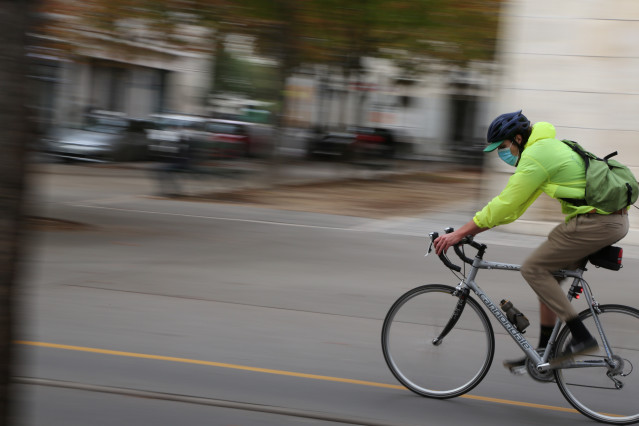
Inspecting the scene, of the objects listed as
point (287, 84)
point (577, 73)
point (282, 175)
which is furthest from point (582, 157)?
point (282, 175)

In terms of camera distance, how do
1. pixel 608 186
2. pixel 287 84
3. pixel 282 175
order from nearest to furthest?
pixel 608 186, pixel 287 84, pixel 282 175

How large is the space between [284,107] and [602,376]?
15.8m

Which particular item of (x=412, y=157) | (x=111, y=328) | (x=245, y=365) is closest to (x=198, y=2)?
(x=111, y=328)

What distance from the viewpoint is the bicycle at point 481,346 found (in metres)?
4.64

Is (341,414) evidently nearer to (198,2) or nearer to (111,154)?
(198,2)

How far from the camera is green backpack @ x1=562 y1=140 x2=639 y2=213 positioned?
4.44 metres

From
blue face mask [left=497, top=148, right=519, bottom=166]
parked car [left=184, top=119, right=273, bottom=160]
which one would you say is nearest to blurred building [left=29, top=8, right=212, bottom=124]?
parked car [left=184, top=119, right=273, bottom=160]

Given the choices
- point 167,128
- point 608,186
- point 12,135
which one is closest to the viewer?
point 12,135

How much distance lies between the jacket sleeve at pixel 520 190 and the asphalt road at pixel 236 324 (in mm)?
932

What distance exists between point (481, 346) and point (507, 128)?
128 cm

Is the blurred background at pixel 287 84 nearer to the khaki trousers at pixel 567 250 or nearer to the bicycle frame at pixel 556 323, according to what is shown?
the bicycle frame at pixel 556 323

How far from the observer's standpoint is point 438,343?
503 cm

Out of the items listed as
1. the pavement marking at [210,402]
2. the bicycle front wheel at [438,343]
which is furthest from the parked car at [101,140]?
the bicycle front wheel at [438,343]

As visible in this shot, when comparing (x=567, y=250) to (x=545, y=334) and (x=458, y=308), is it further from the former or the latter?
(x=458, y=308)
